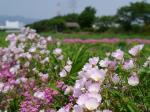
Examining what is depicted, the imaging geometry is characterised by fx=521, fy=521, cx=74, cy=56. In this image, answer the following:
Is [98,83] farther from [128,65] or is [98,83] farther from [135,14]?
[135,14]

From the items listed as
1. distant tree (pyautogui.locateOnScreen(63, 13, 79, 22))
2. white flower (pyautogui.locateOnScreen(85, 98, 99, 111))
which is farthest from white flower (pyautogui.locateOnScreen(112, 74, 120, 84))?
distant tree (pyautogui.locateOnScreen(63, 13, 79, 22))

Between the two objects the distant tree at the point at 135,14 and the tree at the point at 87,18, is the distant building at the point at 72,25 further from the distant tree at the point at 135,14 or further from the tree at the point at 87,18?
the distant tree at the point at 135,14

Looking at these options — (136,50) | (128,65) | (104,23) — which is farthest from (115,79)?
(104,23)

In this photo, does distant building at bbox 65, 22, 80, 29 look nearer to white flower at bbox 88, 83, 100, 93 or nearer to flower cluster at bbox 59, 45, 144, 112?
flower cluster at bbox 59, 45, 144, 112

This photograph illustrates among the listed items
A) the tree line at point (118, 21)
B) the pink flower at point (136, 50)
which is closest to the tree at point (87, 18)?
the tree line at point (118, 21)

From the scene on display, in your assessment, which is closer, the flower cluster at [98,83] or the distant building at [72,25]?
the flower cluster at [98,83]

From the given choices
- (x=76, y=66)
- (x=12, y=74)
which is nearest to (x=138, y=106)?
(x=76, y=66)
